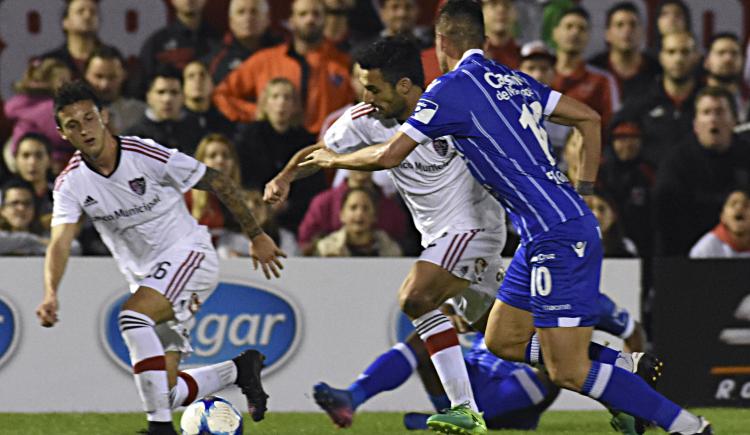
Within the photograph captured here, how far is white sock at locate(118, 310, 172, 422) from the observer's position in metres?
7.48

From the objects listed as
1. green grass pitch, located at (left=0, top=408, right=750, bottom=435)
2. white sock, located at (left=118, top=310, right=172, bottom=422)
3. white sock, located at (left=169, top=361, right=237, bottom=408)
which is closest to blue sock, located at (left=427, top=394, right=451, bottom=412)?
green grass pitch, located at (left=0, top=408, right=750, bottom=435)

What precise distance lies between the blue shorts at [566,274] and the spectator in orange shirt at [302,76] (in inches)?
196

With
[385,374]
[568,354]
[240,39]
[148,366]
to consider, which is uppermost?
[240,39]

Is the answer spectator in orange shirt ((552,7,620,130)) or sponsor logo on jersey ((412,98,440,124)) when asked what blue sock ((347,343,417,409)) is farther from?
spectator in orange shirt ((552,7,620,130))

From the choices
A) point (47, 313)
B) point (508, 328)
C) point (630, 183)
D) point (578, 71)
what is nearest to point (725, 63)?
point (578, 71)

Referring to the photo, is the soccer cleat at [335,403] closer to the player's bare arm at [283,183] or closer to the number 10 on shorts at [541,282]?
the player's bare arm at [283,183]

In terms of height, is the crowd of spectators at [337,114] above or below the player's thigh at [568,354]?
above

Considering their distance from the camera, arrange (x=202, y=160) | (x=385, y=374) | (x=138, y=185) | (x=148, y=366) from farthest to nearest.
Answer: (x=202, y=160) < (x=385, y=374) < (x=138, y=185) < (x=148, y=366)

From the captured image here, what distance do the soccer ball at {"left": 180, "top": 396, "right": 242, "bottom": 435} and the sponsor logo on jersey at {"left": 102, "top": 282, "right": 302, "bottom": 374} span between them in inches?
81.1

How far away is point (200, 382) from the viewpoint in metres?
8.07

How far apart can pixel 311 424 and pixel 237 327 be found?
98 cm

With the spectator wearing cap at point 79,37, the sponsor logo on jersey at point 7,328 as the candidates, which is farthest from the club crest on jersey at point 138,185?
the spectator wearing cap at point 79,37

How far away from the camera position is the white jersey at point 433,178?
7887mm

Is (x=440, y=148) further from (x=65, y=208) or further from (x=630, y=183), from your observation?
(x=630, y=183)
